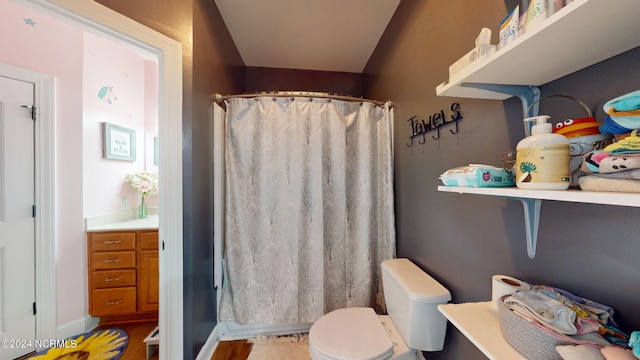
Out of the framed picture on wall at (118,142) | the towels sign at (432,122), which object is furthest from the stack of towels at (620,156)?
the framed picture on wall at (118,142)

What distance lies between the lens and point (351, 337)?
3.67 ft

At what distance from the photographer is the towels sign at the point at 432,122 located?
1.04m

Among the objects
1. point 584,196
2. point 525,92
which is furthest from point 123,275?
point 525,92

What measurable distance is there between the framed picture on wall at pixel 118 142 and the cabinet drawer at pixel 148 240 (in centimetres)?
88

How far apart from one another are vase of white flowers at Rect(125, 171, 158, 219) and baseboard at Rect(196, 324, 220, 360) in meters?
1.63

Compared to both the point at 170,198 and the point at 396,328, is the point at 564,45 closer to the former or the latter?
the point at 396,328

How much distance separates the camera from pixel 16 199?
157 cm

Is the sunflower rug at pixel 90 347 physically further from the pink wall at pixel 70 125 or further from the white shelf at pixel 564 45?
the white shelf at pixel 564 45

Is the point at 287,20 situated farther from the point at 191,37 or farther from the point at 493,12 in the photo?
the point at 493,12

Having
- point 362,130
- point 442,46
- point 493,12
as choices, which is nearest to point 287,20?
point 362,130

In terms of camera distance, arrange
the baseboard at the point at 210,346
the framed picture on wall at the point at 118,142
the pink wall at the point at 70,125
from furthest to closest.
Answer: the framed picture on wall at the point at 118,142 < the pink wall at the point at 70,125 < the baseboard at the point at 210,346

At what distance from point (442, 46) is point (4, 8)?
2.86 meters

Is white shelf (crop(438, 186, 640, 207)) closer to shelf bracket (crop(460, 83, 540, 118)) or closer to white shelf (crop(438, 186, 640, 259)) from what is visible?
white shelf (crop(438, 186, 640, 259))

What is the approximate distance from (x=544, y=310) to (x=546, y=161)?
14.0 inches
